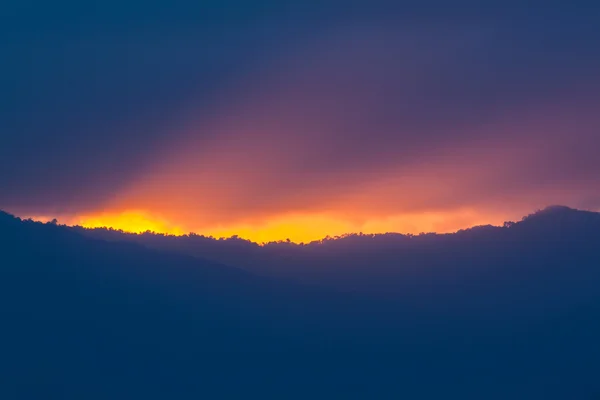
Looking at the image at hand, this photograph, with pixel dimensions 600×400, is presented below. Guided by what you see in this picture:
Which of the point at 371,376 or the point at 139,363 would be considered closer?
the point at 139,363

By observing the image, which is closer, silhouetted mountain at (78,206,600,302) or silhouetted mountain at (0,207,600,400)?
silhouetted mountain at (0,207,600,400)

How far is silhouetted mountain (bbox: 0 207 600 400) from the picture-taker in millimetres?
128375

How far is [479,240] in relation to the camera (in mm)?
179250

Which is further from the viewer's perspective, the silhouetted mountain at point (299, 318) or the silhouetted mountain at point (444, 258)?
the silhouetted mountain at point (444, 258)

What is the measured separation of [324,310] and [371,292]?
12369 mm

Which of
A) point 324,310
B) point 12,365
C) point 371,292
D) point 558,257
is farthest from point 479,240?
point 12,365

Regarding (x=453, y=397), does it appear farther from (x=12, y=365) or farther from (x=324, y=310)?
(x=12, y=365)

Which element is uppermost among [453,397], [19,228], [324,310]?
[19,228]

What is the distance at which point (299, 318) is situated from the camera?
150 m

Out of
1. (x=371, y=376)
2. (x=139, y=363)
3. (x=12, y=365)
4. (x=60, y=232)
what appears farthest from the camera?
(x=60, y=232)

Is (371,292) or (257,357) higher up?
(371,292)

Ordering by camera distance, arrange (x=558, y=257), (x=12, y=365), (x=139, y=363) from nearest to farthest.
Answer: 1. (x=12, y=365)
2. (x=139, y=363)
3. (x=558, y=257)

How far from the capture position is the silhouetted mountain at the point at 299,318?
128375mm

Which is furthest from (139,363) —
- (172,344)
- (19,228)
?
(19,228)
